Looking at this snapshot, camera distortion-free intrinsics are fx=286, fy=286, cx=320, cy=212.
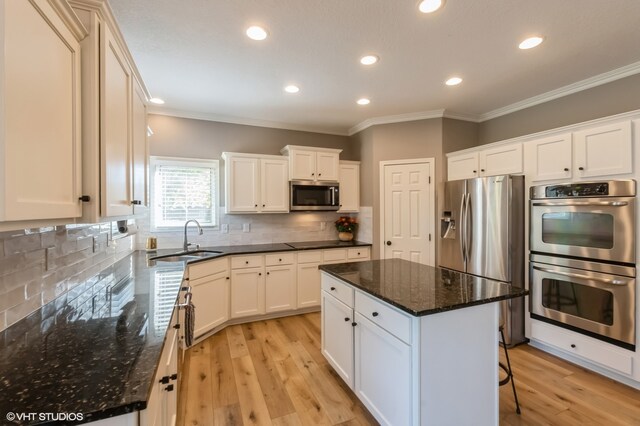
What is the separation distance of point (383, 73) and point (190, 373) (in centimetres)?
315

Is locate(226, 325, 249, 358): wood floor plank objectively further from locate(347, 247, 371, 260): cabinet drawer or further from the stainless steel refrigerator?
the stainless steel refrigerator

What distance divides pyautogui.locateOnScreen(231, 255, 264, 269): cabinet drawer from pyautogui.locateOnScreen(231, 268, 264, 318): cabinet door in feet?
0.16

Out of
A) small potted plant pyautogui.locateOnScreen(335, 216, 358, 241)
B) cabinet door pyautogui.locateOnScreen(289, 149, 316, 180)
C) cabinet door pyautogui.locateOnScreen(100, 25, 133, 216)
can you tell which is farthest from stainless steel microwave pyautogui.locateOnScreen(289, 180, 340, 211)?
cabinet door pyautogui.locateOnScreen(100, 25, 133, 216)

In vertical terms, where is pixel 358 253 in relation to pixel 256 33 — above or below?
below

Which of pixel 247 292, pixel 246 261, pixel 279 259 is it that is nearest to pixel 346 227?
pixel 279 259

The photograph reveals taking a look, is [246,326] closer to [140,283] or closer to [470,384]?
[140,283]

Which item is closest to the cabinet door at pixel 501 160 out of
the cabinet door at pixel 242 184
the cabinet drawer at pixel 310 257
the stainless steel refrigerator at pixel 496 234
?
the stainless steel refrigerator at pixel 496 234

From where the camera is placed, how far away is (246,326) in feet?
11.1

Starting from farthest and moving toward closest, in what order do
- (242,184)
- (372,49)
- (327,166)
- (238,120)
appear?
(327,166)
(238,120)
(242,184)
(372,49)

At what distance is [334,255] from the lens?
384cm

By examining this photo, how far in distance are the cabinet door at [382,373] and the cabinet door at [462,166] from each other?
2380 mm

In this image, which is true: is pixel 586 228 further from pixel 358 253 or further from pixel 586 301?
pixel 358 253

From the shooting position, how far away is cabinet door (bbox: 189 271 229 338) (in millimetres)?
2859

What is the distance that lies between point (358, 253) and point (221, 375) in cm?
223
